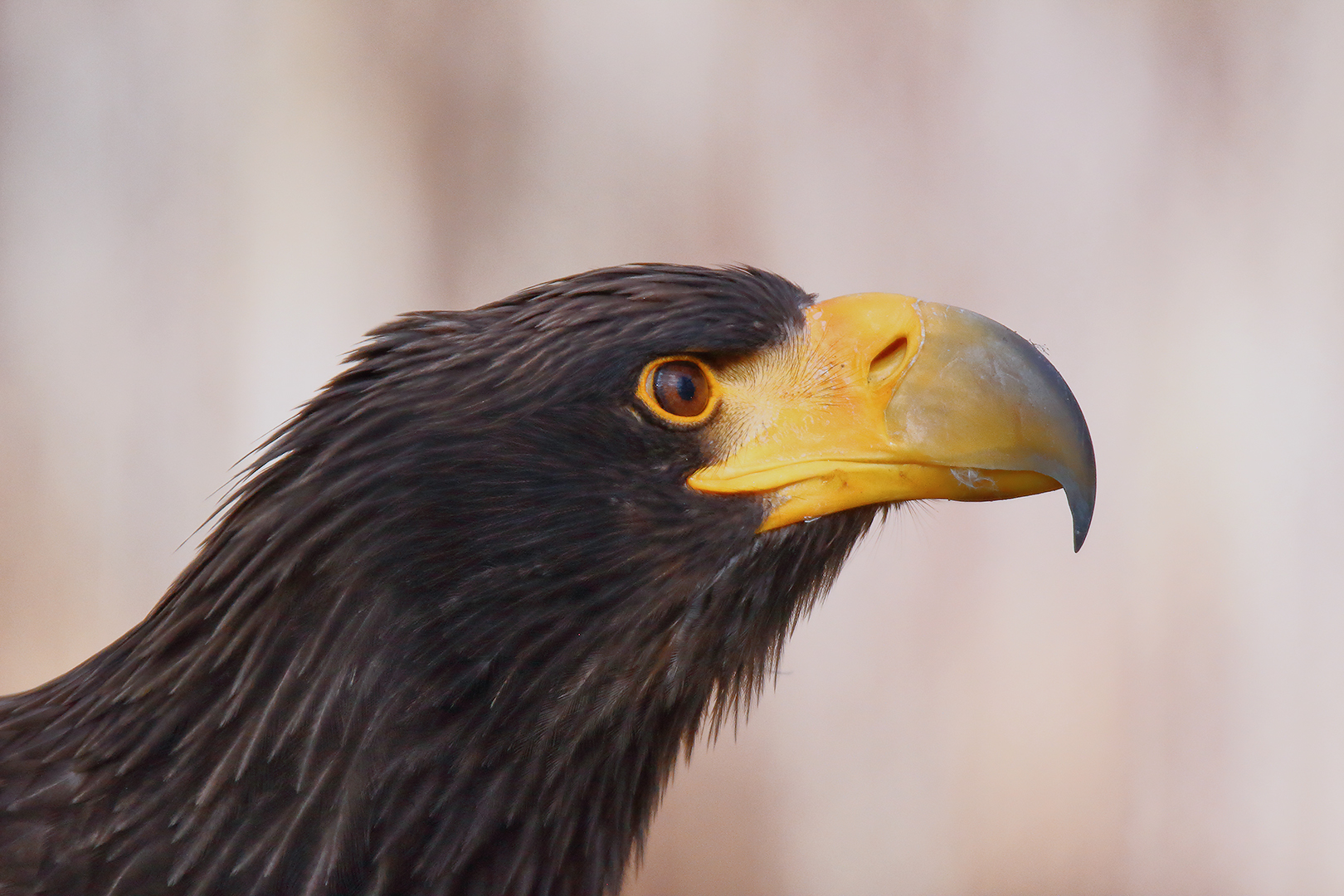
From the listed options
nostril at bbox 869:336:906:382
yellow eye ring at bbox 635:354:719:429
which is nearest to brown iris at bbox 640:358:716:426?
yellow eye ring at bbox 635:354:719:429

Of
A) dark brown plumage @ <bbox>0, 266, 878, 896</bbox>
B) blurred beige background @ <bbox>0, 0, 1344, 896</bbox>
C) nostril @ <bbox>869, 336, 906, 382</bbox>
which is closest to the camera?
dark brown plumage @ <bbox>0, 266, 878, 896</bbox>

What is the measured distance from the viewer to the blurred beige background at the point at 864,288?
3197 mm

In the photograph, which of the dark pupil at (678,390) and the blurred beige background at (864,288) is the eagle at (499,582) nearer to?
the dark pupil at (678,390)

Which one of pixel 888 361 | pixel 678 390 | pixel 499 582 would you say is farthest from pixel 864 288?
pixel 499 582

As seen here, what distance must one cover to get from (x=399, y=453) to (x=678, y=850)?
238 cm

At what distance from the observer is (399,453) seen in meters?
1.20

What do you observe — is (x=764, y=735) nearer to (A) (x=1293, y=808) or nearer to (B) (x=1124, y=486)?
(B) (x=1124, y=486)

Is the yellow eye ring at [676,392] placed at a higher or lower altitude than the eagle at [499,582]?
higher

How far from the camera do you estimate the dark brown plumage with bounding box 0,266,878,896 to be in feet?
3.76

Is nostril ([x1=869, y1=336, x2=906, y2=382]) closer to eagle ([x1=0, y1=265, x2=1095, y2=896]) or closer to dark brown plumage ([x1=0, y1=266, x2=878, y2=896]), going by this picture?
eagle ([x1=0, y1=265, x2=1095, y2=896])

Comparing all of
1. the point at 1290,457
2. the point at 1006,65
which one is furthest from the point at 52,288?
the point at 1290,457

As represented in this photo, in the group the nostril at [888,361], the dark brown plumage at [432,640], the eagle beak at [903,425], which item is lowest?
the dark brown plumage at [432,640]

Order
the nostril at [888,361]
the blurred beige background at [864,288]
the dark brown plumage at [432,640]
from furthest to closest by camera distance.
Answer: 1. the blurred beige background at [864,288]
2. the nostril at [888,361]
3. the dark brown plumage at [432,640]

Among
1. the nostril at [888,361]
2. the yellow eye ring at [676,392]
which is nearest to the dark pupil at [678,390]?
the yellow eye ring at [676,392]
